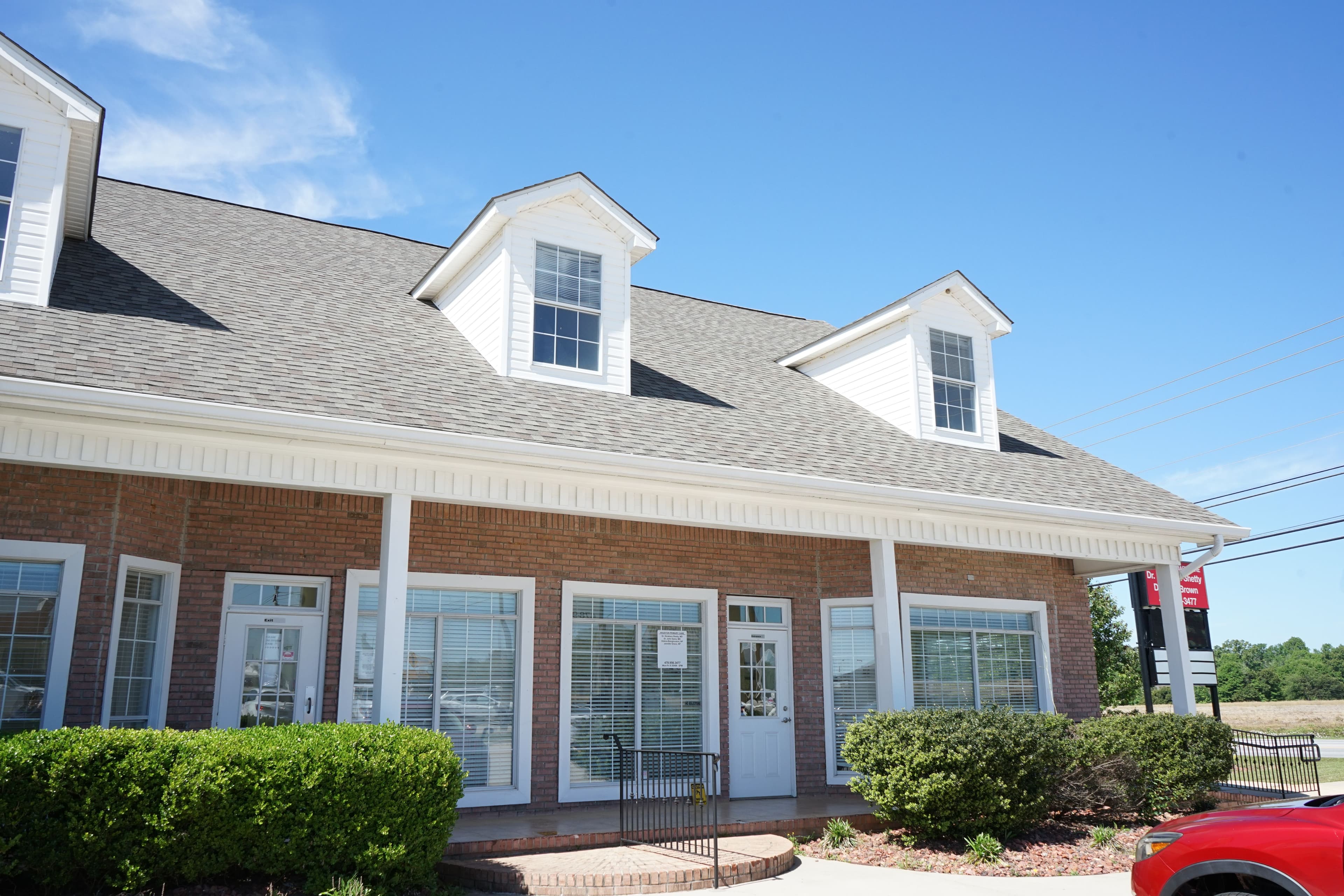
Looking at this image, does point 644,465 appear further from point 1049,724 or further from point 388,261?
point 388,261

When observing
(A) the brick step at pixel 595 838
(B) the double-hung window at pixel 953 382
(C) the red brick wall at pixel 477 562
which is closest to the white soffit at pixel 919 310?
(B) the double-hung window at pixel 953 382

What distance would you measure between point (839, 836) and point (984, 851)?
145 cm

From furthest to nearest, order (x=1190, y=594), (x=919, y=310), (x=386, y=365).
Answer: (x=1190, y=594) < (x=919, y=310) < (x=386, y=365)

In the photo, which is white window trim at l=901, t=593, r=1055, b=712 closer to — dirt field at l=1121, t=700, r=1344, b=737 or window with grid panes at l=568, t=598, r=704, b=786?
window with grid panes at l=568, t=598, r=704, b=786

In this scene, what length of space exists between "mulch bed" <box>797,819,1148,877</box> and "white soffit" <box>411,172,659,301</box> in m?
7.45

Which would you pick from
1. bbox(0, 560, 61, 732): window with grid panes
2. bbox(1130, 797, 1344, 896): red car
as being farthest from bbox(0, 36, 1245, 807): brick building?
bbox(1130, 797, 1344, 896): red car

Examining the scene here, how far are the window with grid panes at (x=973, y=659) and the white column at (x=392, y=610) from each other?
278 inches

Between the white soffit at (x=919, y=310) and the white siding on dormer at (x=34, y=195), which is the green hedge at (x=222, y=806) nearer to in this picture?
the white siding on dormer at (x=34, y=195)

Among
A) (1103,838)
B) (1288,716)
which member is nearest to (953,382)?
(1103,838)

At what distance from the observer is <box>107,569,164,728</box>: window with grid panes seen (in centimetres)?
909

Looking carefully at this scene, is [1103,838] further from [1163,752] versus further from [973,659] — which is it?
[973,659]

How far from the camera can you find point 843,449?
40.6 ft

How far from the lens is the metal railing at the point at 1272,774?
14.1 meters

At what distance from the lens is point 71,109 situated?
986 cm
